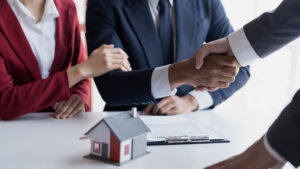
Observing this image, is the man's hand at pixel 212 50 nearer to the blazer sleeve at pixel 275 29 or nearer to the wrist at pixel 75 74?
the blazer sleeve at pixel 275 29

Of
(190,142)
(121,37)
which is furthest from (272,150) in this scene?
(121,37)

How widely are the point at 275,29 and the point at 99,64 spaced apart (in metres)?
0.80

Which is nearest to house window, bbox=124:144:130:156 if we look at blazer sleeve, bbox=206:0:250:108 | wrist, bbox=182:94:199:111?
wrist, bbox=182:94:199:111

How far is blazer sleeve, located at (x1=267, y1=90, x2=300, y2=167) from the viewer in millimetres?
741

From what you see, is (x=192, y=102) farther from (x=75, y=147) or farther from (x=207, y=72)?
(x=75, y=147)

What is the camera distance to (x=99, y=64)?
1598mm

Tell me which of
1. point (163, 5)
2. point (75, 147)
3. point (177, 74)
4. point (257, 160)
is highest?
point (163, 5)

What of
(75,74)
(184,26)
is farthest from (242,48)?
(75,74)

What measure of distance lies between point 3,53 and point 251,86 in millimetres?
2462

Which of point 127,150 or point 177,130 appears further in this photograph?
point 177,130

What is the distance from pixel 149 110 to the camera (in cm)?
161

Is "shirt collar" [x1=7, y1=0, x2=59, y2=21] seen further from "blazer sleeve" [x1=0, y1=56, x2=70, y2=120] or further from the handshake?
the handshake

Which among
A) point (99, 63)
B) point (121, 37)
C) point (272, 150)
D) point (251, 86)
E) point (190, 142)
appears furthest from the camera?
point (251, 86)

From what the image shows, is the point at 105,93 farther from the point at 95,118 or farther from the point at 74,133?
the point at 74,133
